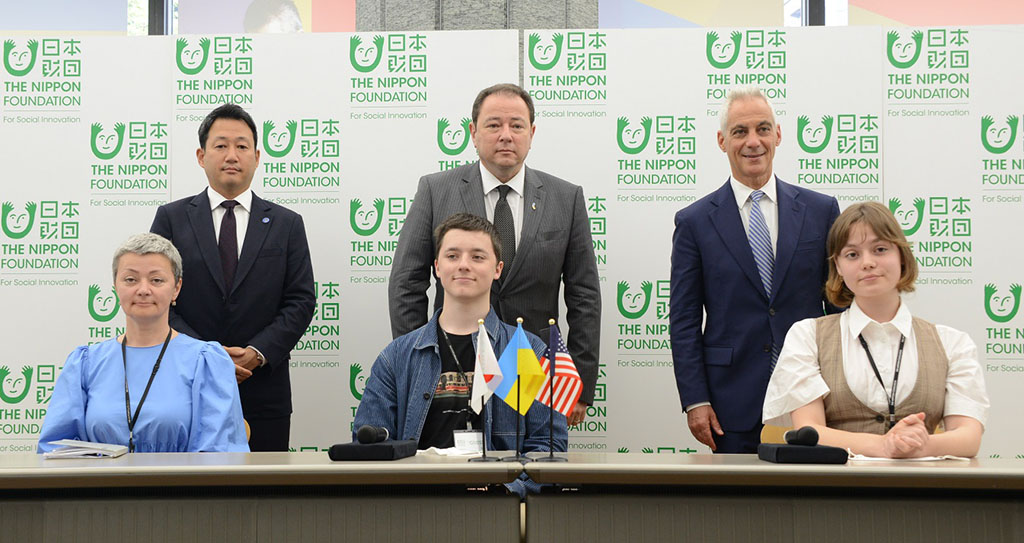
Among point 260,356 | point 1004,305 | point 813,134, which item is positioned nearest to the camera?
point 260,356

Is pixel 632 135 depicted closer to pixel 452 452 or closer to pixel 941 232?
pixel 941 232

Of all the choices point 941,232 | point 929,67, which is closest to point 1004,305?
point 941,232

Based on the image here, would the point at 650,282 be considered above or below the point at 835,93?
below

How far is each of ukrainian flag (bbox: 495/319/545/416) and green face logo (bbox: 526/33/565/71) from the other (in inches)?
96.1

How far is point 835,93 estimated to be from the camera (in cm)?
451

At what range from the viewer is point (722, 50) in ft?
15.0

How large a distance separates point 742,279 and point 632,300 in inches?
43.7

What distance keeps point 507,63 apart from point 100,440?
263cm

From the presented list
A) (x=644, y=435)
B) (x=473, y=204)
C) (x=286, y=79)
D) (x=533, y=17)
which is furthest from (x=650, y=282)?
(x=286, y=79)

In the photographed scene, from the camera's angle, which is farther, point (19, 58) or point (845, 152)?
point (19, 58)

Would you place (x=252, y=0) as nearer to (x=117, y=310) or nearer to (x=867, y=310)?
(x=117, y=310)

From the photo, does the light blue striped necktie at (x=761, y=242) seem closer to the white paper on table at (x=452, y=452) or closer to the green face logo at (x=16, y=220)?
the white paper on table at (x=452, y=452)

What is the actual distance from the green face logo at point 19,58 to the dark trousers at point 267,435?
2281 mm

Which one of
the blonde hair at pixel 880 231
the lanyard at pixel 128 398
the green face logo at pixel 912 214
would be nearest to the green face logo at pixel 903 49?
the green face logo at pixel 912 214
